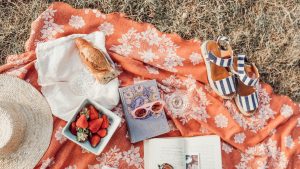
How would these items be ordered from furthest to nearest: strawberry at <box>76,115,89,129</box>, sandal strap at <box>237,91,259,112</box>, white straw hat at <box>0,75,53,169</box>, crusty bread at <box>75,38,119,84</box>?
1. sandal strap at <box>237,91,259,112</box>
2. crusty bread at <box>75,38,119,84</box>
3. strawberry at <box>76,115,89,129</box>
4. white straw hat at <box>0,75,53,169</box>

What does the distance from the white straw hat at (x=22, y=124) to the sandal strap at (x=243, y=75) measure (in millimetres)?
1128

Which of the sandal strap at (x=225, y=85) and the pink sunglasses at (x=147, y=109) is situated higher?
the sandal strap at (x=225, y=85)

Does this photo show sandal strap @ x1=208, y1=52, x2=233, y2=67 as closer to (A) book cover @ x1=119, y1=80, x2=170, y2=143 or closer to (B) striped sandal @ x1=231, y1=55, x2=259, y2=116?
(B) striped sandal @ x1=231, y1=55, x2=259, y2=116

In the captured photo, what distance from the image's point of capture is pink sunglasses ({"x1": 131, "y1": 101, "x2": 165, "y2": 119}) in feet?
8.51

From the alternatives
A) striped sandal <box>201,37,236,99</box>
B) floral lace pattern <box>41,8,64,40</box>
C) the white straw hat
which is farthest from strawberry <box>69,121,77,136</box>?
striped sandal <box>201,37,236,99</box>

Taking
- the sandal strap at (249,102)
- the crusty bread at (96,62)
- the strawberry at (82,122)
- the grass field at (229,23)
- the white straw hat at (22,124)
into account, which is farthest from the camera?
the grass field at (229,23)

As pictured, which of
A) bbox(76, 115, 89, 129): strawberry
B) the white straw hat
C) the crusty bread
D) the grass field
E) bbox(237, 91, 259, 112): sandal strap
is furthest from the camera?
the grass field

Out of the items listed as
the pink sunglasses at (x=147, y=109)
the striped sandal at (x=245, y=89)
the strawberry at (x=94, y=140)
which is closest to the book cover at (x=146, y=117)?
the pink sunglasses at (x=147, y=109)

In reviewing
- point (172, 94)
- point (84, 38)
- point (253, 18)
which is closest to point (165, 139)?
point (172, 94)

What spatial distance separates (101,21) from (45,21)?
0.35 meters

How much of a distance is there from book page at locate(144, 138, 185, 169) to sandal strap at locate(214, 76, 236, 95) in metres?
0.40

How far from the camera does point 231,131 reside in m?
2.62

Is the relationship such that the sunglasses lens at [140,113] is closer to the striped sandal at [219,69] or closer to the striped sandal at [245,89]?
the striped sandal at [219,69]

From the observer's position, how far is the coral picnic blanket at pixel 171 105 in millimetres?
2609
